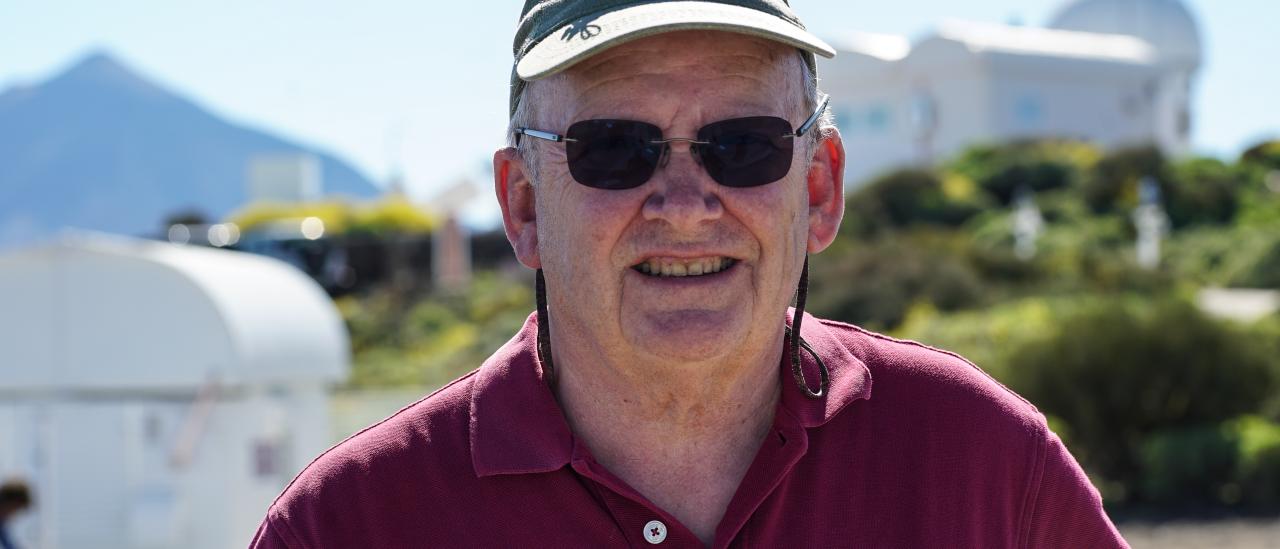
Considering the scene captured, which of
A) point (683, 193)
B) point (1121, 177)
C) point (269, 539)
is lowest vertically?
point (1121, 177)

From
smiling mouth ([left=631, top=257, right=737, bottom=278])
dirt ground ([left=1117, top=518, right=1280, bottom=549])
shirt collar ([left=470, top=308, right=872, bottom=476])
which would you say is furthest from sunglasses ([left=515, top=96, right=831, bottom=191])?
dirt ground ([left=1117, top=518, right=1280, bottom=549])

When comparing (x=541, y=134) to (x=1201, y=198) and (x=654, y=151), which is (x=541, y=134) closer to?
(x=654, y=151)

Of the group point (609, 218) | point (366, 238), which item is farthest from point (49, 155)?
point (609, 218)

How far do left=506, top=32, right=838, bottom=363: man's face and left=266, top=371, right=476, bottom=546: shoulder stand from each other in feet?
0.88

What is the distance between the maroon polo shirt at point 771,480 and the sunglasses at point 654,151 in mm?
346

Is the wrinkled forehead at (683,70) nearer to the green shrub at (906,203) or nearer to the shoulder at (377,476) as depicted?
the shoulder at (377,476)

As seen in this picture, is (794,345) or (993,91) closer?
(794,345)

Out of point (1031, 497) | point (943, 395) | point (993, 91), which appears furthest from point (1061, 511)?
point (993, 91)

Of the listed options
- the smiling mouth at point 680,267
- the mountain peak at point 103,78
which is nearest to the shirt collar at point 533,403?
the smiling mouth at point 680,267

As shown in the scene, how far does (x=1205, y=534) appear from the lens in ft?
29.5

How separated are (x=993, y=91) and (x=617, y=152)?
144 ft

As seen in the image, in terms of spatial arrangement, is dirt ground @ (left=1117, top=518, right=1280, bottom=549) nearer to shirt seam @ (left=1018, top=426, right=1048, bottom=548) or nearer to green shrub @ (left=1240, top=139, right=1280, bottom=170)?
shirt seam @ (left=1018, top=426, right=1048, bottom=548)

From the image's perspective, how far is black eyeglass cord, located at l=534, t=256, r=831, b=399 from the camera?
2.17 metres

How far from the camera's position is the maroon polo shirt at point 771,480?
6.62 feet
